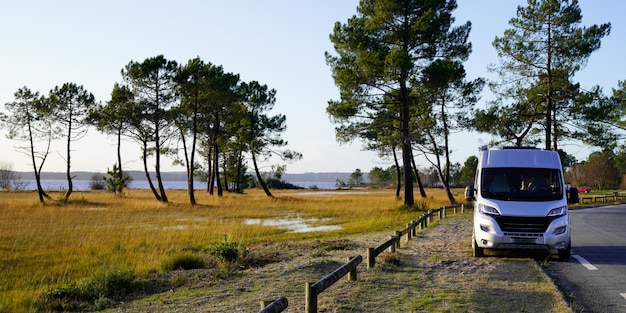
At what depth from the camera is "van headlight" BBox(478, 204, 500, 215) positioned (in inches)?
484

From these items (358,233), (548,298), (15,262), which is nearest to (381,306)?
(548,298)

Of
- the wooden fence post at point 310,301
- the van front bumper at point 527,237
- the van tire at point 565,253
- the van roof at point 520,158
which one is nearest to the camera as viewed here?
the wooden fence post at point 310,301

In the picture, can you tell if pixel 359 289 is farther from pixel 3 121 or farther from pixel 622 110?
pixel 622 110

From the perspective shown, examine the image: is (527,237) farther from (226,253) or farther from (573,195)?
(226,253)

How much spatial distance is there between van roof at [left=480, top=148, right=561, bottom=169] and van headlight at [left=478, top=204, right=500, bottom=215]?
1366mm

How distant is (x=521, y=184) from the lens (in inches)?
511

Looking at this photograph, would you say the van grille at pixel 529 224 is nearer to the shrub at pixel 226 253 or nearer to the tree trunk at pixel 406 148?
the shrub at pixel 226 253

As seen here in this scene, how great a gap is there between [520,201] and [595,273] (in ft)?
7.28

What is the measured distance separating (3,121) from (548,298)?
50.0m

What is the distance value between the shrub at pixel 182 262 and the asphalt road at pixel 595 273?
827cm

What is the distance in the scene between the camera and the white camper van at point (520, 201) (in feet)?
39.3

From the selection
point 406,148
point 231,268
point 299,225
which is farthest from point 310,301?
point 406,148

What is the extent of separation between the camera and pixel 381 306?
805cm

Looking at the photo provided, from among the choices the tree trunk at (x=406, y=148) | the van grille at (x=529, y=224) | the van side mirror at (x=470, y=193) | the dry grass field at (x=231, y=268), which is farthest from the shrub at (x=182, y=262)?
the tree trunk at (x=406, y=148)
